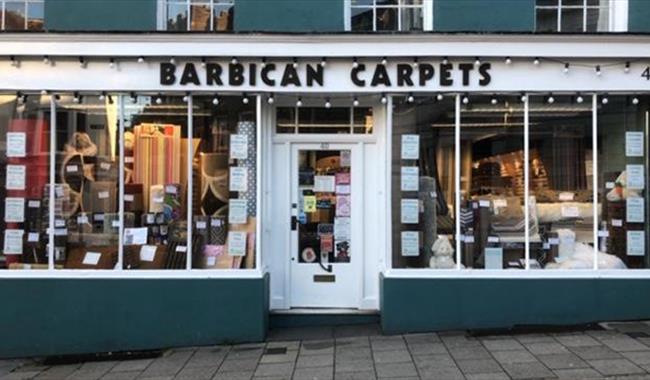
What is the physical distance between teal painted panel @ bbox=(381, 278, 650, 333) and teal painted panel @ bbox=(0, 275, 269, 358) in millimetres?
1721

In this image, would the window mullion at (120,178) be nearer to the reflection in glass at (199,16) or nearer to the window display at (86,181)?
the window display at (86,181)

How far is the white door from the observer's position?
28.1 feet

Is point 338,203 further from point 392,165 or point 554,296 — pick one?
point 554,296

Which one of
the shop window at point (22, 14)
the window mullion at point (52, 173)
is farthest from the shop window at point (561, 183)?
the shop window at point (22, 14)

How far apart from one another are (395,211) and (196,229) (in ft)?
8.07

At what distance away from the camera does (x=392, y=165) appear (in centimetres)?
824

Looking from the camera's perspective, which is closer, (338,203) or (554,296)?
(554,296)

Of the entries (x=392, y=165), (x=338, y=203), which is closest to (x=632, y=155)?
(x=392, y=165)

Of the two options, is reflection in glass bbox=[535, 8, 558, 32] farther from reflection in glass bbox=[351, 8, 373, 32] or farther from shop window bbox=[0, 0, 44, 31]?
shop window bbox=[0, 0, 44, 31]

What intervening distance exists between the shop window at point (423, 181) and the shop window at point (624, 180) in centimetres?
190

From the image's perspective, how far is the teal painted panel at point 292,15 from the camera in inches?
317

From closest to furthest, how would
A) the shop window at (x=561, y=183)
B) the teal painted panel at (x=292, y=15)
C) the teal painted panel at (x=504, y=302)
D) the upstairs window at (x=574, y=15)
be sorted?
the teal painted panel at (x=504, y=302), the teal painted panel at (x=292, y=15), the shop window at (x=561, y=183), the upstairs window at (x=574, y=15)

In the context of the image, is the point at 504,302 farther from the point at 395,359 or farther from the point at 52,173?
the point at 52,173

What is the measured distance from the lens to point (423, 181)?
27.3ft
